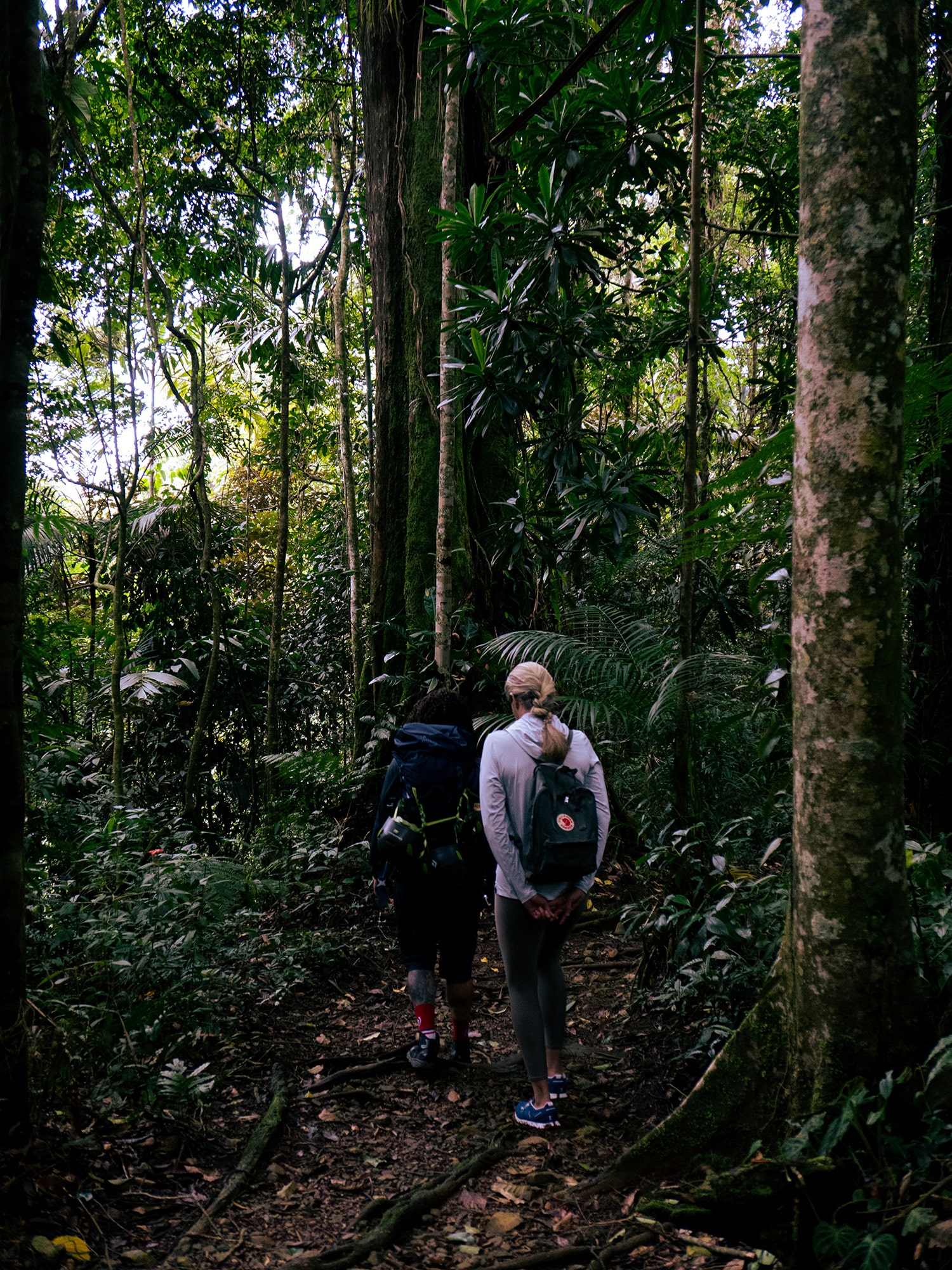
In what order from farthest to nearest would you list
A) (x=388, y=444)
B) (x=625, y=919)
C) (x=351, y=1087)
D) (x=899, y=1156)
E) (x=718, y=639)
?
(x=718, y=639) → (x=388, y=444) → (x=625, y=919) → (x=351, y=1087) → (x=899, y=1156)

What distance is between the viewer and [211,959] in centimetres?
474

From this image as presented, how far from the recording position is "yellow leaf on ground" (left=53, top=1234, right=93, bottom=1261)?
241 cm

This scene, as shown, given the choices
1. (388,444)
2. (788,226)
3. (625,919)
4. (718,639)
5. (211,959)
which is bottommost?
(211,959)

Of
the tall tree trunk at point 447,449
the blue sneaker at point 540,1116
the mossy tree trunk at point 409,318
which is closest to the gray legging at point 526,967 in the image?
the blue sneaker at point 540,1116

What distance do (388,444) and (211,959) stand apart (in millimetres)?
4472

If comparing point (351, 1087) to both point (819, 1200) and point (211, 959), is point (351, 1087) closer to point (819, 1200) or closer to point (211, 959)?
point (211, 959)

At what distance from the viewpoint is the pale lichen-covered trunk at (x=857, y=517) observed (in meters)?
2.27

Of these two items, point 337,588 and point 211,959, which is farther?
point 337,588

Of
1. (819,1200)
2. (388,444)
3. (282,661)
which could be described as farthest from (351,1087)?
(282,661)

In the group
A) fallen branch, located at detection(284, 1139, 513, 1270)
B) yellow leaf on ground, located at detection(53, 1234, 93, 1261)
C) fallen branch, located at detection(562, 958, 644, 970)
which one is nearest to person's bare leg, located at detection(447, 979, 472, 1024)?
fallen branch, located at detection(284, 1139, 513, 1270)

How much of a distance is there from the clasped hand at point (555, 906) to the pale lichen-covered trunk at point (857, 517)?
116 cm

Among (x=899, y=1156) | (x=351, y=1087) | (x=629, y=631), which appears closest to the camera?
(x=899, y=1156)

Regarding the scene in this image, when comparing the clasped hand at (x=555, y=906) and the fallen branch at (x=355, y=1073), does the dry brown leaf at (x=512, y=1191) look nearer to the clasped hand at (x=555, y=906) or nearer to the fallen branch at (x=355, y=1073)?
the clasped hand at (x=555, y=906)

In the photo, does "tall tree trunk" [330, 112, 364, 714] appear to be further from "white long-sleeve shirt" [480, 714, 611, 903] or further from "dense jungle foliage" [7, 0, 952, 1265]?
"white long-sleeve shirt" [480, 714, 611, 903]
